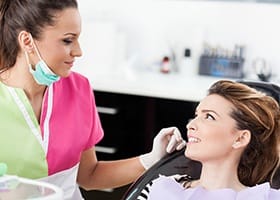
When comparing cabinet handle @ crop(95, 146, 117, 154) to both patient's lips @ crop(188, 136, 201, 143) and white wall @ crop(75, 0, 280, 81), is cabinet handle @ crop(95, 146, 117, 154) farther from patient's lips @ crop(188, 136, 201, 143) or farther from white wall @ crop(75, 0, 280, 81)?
patient's lips @ crop(188, 136, 201, 143)

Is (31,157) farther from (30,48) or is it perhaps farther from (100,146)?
(100,146)

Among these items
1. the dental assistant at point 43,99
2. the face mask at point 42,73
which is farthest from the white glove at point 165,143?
the face mask at point 42,73

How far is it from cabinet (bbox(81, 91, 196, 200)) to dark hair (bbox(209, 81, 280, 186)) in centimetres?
114

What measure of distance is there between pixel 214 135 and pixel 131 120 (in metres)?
1.33

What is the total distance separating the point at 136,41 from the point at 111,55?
227 millimetres

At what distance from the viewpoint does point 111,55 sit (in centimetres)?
291

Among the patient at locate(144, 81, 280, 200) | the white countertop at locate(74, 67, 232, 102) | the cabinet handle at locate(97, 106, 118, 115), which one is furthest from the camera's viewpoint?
the cabinet handle at locate(97, 106, 118, 115)

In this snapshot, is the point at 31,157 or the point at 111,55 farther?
the point at 111,55

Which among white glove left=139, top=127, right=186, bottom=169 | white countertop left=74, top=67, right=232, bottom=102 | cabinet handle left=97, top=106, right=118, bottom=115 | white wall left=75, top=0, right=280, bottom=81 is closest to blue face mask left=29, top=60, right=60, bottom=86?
white glove left=139, top=127, right=186, bottom=169

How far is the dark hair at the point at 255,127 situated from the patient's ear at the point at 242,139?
0.03 ft

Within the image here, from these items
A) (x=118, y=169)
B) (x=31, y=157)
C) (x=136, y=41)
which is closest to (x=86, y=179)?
(x=118, y=169)

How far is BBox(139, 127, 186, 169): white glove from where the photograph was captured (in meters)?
1.58

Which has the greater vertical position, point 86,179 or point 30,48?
point 30,48

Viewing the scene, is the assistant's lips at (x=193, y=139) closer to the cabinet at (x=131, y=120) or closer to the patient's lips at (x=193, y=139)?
the patient's lips at (x=193, y=139)
